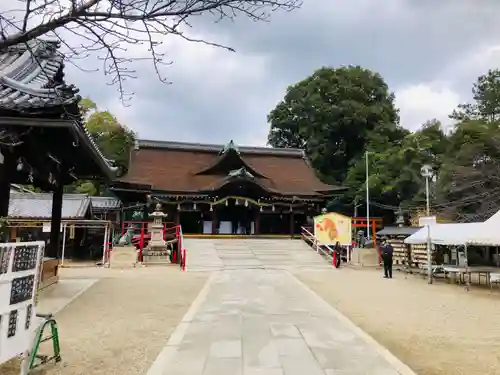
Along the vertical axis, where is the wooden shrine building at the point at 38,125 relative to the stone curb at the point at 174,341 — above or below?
above

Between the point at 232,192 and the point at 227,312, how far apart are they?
2040 cm

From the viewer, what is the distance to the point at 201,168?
32.9 m

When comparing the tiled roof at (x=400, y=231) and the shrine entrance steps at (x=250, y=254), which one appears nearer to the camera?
the shrine entrance steps at (x=250, y=254)

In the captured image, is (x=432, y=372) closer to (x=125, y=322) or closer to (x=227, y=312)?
(x=227, y=312)

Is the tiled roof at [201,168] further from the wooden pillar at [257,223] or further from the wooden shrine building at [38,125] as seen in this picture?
the wooden shrine building at [38,125]

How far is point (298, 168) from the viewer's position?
36.0 metres

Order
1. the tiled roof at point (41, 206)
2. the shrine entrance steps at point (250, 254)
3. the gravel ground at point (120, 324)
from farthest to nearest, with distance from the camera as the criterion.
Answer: the tiled roof at point (41, 206) → the shrine entrance steps at point (250, 254) → the gravel ground at point (120, 324)

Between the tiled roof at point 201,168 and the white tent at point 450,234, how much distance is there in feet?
47.3

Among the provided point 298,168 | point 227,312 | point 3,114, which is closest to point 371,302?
point 227,312

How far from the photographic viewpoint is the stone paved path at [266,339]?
4801 millimetres

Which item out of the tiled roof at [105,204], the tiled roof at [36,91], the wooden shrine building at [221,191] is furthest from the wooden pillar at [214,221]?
the tiled roof at [36,91]

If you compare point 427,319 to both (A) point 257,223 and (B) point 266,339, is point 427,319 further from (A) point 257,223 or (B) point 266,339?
(A) point 257,223

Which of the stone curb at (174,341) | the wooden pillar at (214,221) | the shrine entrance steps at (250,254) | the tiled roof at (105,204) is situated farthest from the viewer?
the tiled roof at (105,204)

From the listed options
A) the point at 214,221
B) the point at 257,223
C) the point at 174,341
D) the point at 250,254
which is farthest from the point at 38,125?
the point at 257,223
